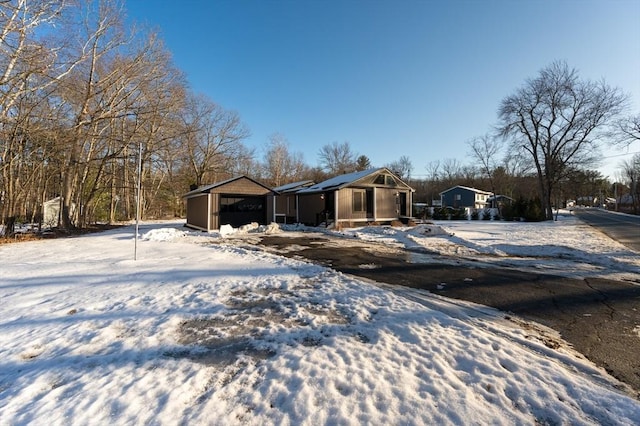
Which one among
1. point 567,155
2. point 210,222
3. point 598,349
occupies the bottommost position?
point 598,349

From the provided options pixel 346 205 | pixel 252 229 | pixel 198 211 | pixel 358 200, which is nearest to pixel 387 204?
pixel 358 200

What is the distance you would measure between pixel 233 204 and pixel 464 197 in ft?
A: 131

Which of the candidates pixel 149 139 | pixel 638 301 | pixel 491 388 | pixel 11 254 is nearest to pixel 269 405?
pixel 491 388

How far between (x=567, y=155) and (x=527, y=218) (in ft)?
23.3

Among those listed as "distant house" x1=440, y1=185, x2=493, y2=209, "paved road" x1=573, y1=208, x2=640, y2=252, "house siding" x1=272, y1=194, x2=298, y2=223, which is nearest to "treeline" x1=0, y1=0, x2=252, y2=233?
"house siding" x1=272, y1=194, x2=298, y2=223

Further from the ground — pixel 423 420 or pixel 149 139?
pixel 149 139

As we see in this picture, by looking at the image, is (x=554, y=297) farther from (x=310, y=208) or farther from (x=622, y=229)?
(x=622, y=229)

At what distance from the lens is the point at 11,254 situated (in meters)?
8.93

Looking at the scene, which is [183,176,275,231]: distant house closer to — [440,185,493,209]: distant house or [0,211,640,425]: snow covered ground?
[0,211,640,425]: snow covered ground

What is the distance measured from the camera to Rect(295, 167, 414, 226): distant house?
18297mm

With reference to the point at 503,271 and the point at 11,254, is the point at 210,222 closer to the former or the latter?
the point at 11,254

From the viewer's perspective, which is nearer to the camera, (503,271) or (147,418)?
(147,418)

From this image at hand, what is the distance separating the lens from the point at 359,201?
19109mm

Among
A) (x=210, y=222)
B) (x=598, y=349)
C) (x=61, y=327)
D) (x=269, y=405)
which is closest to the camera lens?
(x=269, y=405)
